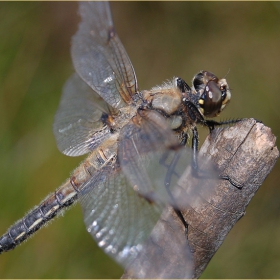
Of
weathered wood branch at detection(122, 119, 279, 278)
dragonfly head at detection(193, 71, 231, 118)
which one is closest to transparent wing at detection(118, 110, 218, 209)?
weathered wood branch at detection(122, 119, 279, 278)

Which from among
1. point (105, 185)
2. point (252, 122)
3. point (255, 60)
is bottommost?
point (252, 122)

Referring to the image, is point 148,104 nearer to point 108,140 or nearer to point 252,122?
point 108,140

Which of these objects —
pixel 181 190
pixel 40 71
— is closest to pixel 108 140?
pixel 181 190

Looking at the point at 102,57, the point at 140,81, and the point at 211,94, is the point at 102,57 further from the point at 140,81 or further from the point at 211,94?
the point at 140,81

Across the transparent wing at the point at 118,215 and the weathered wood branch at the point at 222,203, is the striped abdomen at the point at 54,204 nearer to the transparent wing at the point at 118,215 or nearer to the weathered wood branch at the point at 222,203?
the transparent wing at the point at 118,215

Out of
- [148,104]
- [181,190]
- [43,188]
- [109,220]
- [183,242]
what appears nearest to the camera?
[183,242]

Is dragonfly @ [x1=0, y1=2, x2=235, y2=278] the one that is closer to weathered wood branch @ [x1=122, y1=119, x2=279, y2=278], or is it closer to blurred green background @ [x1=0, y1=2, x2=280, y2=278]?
weathered wood branch @ [x1=122, y1=119, x2=279, y2=278]

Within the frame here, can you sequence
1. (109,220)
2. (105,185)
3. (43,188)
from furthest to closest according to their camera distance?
(43,188) < (105,185) < (109,220)

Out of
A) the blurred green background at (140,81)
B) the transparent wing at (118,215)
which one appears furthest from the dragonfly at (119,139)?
the blurred green background at (140,81)
